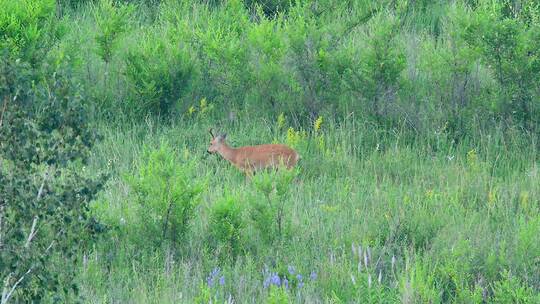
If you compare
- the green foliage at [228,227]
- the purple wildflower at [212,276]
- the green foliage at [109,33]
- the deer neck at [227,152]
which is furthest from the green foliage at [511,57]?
the purple wildflower at [212,276]

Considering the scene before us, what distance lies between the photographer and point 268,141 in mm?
10359

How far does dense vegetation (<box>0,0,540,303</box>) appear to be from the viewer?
5.35 meters

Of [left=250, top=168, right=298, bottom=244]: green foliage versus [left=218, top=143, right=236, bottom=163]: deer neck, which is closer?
[left=250, top=168, right=298, bottom=244]: green foliage

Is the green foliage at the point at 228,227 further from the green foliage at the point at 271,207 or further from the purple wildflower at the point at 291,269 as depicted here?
the purple wildflower at the point at 291,269

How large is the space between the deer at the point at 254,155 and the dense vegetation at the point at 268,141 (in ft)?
0.45

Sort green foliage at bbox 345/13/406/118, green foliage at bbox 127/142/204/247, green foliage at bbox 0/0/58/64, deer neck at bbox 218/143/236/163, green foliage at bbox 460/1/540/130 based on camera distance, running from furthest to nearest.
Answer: green foliage at bbox 345/13/406/118 < green foliage at bbox 0/0/58/64 < green foliage at bbox 460/1/540/130 < deer neck at bbox 218/143/236/163 < green foliage at bbox 127/142/204/247

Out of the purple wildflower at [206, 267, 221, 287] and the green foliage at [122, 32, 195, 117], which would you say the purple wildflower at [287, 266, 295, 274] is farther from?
the green foliage at [122, 32, 195, 117]

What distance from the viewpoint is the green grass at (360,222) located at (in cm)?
655

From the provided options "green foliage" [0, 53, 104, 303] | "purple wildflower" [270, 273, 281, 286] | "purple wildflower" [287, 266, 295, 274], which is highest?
"green foliage" [0, 53, 104, 303]

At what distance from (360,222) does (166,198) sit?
4.76 feet

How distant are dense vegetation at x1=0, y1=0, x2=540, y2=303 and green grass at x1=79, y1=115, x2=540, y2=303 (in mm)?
21

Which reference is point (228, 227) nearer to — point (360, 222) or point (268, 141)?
point (360, 222)

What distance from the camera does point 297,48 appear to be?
11.2 metres

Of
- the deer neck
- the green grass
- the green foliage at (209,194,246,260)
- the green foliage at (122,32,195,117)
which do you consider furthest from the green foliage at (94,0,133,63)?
the green foliage at (209,194,246,260)
